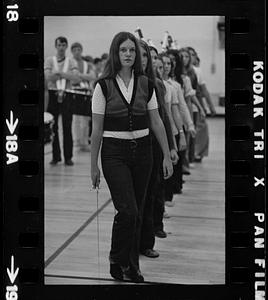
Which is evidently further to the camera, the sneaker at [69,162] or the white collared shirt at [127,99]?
the sneaker at [69,162]

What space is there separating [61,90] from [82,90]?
6 cm

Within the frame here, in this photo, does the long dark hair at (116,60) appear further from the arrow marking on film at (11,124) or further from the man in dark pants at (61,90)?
the arrow marking on film at (11,124)

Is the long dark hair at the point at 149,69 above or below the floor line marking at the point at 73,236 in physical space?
above

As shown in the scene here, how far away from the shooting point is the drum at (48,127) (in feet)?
5.67

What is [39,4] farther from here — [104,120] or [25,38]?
[104,120]

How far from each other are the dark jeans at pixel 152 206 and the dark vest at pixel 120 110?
0.07m

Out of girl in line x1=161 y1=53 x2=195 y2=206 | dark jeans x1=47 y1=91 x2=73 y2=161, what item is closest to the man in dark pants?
dark jeans x1=47 y1=91 x2=73 y2=161

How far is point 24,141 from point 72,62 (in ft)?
0.79

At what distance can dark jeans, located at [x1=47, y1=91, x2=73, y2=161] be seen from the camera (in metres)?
1.78

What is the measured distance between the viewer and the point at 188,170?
5.93 feet

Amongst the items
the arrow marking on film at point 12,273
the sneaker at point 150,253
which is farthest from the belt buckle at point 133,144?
the arrow marking on film at point 12,273

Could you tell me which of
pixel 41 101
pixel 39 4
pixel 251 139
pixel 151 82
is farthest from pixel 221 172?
pixel 39 4

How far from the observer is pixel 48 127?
1.76 meters

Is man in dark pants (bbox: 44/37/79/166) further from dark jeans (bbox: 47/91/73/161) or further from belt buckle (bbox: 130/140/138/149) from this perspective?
belt buckle (bbox: 130/140/138/149)
